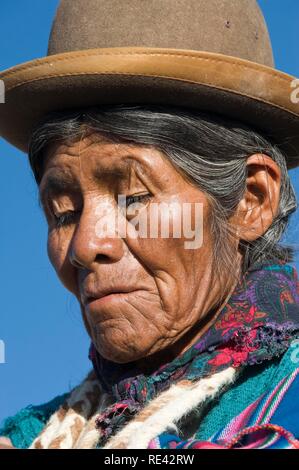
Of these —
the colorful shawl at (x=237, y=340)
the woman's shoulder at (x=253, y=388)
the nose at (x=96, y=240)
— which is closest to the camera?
the woman's shoulder at (x=253, y=388)

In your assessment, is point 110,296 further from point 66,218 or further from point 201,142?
point 201,142

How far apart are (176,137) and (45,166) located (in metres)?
0.53

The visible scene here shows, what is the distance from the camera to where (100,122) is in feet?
9.57

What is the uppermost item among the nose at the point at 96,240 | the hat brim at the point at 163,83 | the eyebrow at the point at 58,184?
the hat brim at the point at 163,83

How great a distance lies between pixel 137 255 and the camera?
285 centimetres

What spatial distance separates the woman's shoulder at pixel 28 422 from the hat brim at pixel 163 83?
3.93ft

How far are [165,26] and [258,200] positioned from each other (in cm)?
68

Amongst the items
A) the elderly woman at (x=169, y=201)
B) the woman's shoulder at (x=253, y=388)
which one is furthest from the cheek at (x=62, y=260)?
the woman's shoulder at (x=253, y=388)

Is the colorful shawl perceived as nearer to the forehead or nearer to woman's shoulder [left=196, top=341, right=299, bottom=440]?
woman's shoulder [left=196, top=341, right=299, bottom=440]

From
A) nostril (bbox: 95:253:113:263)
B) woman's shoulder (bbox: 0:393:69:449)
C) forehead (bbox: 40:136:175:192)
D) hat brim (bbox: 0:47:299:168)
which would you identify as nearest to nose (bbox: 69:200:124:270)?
nostril (bbox: 95:253:113:263)

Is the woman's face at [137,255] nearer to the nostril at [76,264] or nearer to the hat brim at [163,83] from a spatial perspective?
the nostril at [76,264]

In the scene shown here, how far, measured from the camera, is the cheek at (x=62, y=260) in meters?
3.06

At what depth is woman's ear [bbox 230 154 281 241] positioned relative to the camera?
119 inches

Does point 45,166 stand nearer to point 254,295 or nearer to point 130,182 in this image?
point 130,182
